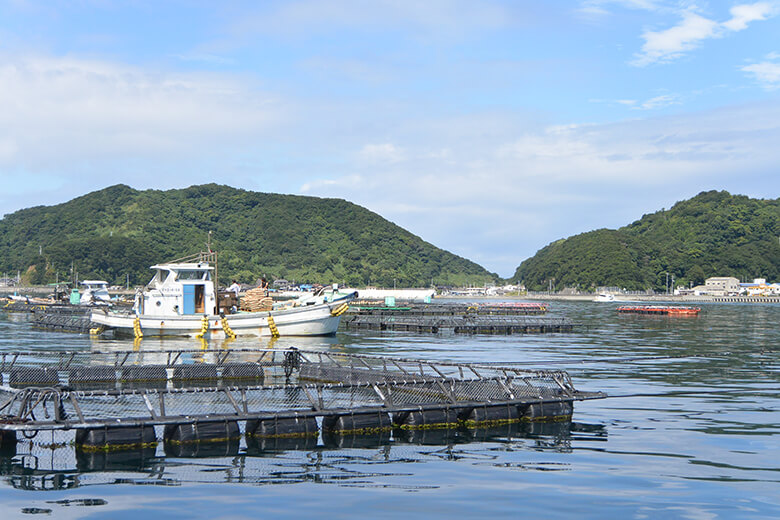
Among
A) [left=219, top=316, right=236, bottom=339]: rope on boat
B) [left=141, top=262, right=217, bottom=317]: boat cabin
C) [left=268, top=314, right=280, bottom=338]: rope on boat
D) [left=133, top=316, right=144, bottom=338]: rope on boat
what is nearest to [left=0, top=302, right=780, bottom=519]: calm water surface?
[left=268, top=314, right=280, bottom=338]: rope on boat

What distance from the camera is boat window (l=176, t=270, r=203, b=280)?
55.8m

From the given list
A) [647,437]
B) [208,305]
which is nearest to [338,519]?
[647,437]

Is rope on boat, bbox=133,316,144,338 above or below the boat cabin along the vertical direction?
below

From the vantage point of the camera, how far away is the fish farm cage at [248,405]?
18875 mm

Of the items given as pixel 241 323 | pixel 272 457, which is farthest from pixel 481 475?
pixel 241 323

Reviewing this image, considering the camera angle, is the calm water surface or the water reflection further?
the water reflection

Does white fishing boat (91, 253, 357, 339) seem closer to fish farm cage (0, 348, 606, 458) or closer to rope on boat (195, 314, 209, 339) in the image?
rope on boat (195, 314, 209, 339)

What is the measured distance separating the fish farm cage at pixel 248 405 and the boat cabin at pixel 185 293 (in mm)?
22926

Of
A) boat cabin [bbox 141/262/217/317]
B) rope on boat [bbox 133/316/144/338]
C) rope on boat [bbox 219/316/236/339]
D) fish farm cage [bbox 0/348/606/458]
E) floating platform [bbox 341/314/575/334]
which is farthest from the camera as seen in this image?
floating platform [bbox 341/314/575/334]

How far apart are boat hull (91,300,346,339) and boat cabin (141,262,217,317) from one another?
34.4 inches

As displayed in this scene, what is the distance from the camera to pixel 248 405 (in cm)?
2531

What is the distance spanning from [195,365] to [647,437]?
19.2 meters

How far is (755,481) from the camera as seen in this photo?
16.6m

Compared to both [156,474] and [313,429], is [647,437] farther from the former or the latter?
[156,474]
